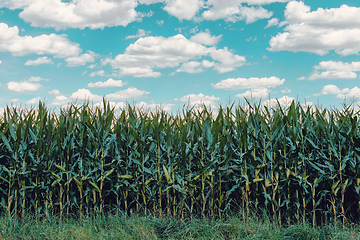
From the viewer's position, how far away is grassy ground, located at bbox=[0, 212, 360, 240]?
462 centimetres

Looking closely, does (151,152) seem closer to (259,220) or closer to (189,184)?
(189,184)

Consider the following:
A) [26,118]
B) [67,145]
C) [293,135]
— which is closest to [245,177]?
[293,135]

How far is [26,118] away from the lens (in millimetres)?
6078

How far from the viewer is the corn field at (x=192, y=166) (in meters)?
5.32

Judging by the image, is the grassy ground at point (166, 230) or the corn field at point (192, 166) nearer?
the grassy ground at point (166, 230)

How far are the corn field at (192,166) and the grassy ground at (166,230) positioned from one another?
1.01 ft

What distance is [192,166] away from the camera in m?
5.46

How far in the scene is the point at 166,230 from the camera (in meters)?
4.78

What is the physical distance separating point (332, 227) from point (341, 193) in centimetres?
61

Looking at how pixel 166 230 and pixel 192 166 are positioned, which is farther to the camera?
pixel 192 166

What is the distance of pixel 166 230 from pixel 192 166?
1.21 m

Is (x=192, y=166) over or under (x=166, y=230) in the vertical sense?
over

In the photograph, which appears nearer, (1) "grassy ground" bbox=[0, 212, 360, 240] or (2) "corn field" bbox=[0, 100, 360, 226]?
(1) "grassy ground" bbox=[0, 212, 360, 240]

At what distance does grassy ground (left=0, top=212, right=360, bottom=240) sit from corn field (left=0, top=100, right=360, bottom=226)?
1.01 feet
